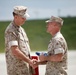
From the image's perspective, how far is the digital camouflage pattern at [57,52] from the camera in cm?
505

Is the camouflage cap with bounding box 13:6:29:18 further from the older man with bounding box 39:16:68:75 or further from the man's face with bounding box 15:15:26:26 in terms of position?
the older man with bounding box 39:16:68:75

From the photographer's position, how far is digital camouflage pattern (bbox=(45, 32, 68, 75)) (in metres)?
5.05

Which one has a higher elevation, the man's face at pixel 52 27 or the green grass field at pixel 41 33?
the man's face at pixel 52 27

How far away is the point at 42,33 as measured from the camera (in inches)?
1005

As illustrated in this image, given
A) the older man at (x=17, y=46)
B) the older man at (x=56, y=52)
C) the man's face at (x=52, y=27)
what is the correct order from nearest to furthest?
1. the older man at (x=56, y=52)
2. the man's face at (x=52, y=27)
3. the older man at (x=17, y=46)

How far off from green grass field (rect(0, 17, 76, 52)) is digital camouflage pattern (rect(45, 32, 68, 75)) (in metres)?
16.9

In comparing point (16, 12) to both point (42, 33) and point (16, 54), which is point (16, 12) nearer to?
point (16, 54)

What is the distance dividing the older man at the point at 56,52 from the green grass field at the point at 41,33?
16.8 metres

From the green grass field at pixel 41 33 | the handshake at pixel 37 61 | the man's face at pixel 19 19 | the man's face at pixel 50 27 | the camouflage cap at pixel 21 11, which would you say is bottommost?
the green grass field at pixel 41 33

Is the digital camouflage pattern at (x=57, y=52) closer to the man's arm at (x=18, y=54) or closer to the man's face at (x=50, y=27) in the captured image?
the man's face at (x=50, y=27)

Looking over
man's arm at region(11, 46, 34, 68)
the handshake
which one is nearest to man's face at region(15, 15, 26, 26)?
man's arm at region(11, 46, 34, 68)

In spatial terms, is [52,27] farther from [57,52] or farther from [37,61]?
[37,61]

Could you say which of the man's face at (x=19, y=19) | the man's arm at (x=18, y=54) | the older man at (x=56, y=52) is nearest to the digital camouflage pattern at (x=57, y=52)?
the older man at (x=56, y=52)

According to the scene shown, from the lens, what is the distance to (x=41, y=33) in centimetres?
2559
